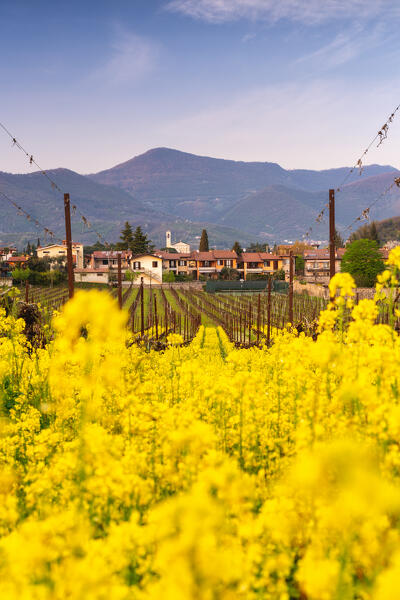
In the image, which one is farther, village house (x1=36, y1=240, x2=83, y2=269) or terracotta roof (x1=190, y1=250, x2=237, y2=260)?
village house (x1=36, y1=240, x2=83, y2=269)

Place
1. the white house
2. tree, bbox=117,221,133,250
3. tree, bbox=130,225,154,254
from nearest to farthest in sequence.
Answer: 1. the white house
2. tree, bbox=130,225,154,254
3. tree, bbox=117,221,133,250

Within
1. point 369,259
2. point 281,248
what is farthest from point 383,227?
point 369,259

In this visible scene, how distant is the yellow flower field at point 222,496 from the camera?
2209 mm

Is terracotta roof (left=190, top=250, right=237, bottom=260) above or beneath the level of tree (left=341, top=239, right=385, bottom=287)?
above

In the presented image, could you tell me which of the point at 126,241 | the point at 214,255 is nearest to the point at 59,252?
the point at 126,241

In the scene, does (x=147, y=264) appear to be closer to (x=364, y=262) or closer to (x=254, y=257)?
(x=254, y=257)

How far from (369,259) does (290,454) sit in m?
78.6

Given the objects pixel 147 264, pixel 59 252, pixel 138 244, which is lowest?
pixel 147 264

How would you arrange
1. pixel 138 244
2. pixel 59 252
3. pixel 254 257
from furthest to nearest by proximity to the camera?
pixel 59 252 → pixel 138 244 → pixel 254 257

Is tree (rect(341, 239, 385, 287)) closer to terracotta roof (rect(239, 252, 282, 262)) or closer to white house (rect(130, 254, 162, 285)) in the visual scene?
terracotta roof (rect(239, 252, 282, 262))

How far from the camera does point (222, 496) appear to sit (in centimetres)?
262

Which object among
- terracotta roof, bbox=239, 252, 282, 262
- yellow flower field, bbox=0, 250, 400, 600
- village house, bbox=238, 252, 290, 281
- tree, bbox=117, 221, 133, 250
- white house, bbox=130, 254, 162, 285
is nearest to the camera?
yellow flower field, bbox=0, 250, 400, 600

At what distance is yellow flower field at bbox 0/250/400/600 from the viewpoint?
221 centimetres

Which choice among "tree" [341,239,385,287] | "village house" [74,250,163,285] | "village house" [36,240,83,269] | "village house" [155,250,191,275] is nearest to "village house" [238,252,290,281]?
"village house" [155,250,191,275]
